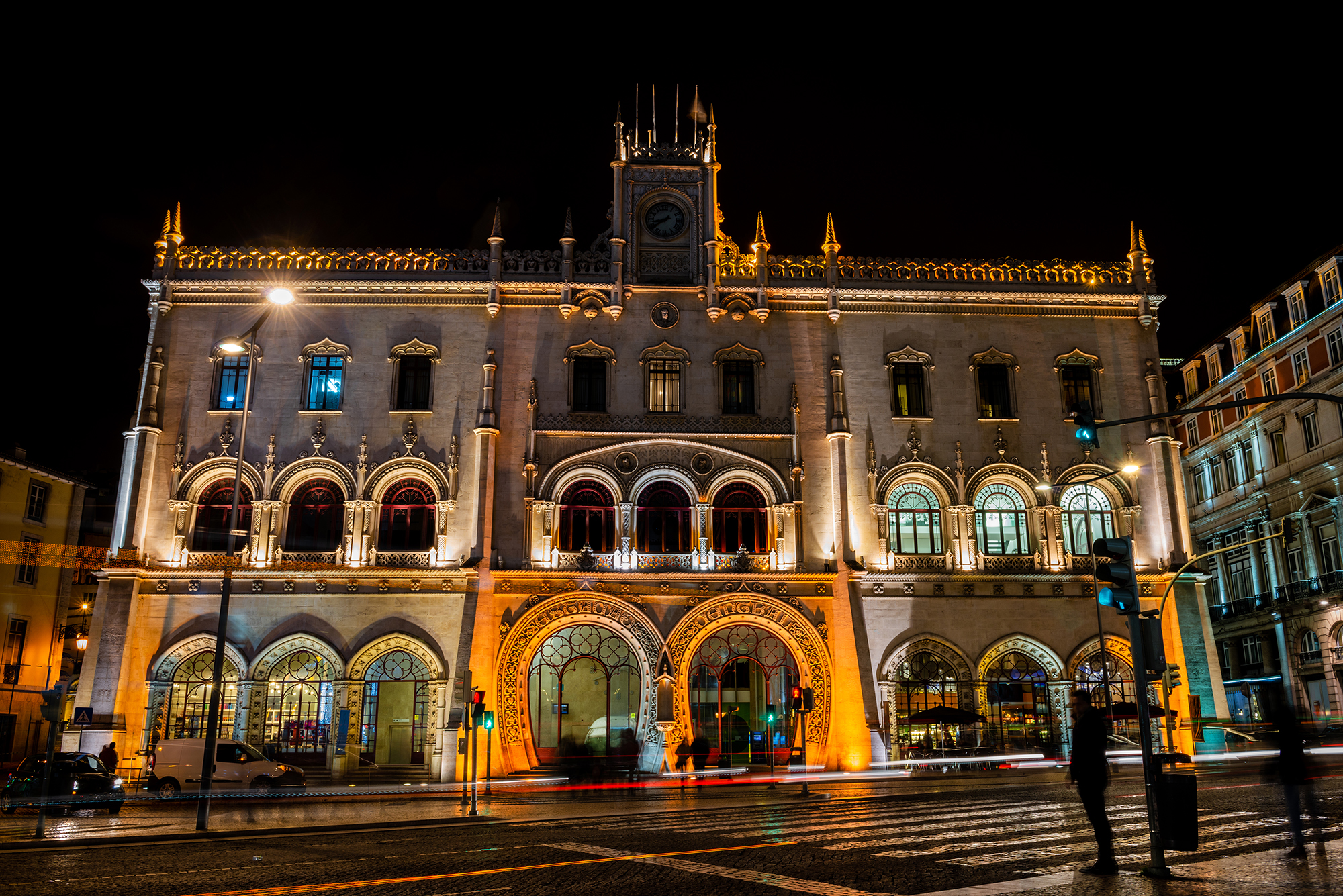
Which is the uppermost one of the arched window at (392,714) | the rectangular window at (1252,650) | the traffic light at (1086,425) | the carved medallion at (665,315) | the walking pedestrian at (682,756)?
the carved medallion at (665,315)

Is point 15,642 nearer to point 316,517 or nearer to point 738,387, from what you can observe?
point 316,517

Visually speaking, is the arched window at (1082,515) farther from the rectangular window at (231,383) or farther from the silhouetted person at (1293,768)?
the rectangular window at (231,383)

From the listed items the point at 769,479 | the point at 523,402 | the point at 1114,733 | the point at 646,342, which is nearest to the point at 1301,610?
the point at 1114,733

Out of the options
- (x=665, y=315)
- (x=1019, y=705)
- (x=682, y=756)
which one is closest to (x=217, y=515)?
(x=665, y=315)

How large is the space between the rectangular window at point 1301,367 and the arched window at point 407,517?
3701 cm

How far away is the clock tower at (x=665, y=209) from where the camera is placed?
37.6 m

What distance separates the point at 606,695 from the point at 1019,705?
46.6 ft

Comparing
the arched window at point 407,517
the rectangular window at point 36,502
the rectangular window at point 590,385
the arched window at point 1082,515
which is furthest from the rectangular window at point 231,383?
the arched window at point 1082,515

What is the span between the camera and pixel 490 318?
36.8 meters

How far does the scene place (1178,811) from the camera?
10297 millimetres

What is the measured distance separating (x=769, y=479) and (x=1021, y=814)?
19697mm

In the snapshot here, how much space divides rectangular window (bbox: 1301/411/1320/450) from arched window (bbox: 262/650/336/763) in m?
41.1

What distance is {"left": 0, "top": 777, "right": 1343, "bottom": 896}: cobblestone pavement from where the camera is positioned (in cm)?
998

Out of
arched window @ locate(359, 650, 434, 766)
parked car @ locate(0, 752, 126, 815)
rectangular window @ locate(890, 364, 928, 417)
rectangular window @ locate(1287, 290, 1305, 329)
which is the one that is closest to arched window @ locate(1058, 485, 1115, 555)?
rectangular window @ locate(890, 364, 928, 417)
